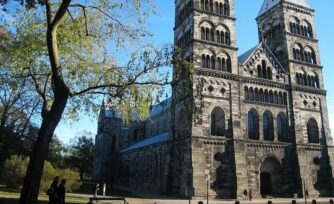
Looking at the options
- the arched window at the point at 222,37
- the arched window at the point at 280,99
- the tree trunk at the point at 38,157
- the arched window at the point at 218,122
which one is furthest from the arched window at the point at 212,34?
the tree trunk at the point at 38,157

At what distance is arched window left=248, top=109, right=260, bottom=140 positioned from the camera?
38.6 meters

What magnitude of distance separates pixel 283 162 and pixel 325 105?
11.4 m

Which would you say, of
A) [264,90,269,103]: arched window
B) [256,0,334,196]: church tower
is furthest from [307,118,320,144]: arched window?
[264,90,269,103]: arched window

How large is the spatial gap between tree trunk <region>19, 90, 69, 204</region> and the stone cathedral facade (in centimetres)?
1893

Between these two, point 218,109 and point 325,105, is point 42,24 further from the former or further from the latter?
point 325,105

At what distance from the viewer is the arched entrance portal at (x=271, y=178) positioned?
37.8 metres

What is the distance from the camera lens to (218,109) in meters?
36.9

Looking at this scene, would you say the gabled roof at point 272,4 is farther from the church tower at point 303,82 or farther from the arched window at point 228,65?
the arched window at point 228,65

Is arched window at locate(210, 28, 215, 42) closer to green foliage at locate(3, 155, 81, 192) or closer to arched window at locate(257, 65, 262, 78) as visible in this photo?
arched window at locate(257, 65, 262, 78)

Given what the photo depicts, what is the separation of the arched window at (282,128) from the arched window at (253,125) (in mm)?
3557

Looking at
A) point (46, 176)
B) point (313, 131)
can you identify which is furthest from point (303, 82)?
point (46, 176)

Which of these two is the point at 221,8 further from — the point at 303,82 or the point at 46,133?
the point at 46,133

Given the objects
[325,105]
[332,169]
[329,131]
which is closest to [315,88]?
[325,105]

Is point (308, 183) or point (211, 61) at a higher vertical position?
point (211, 61)
